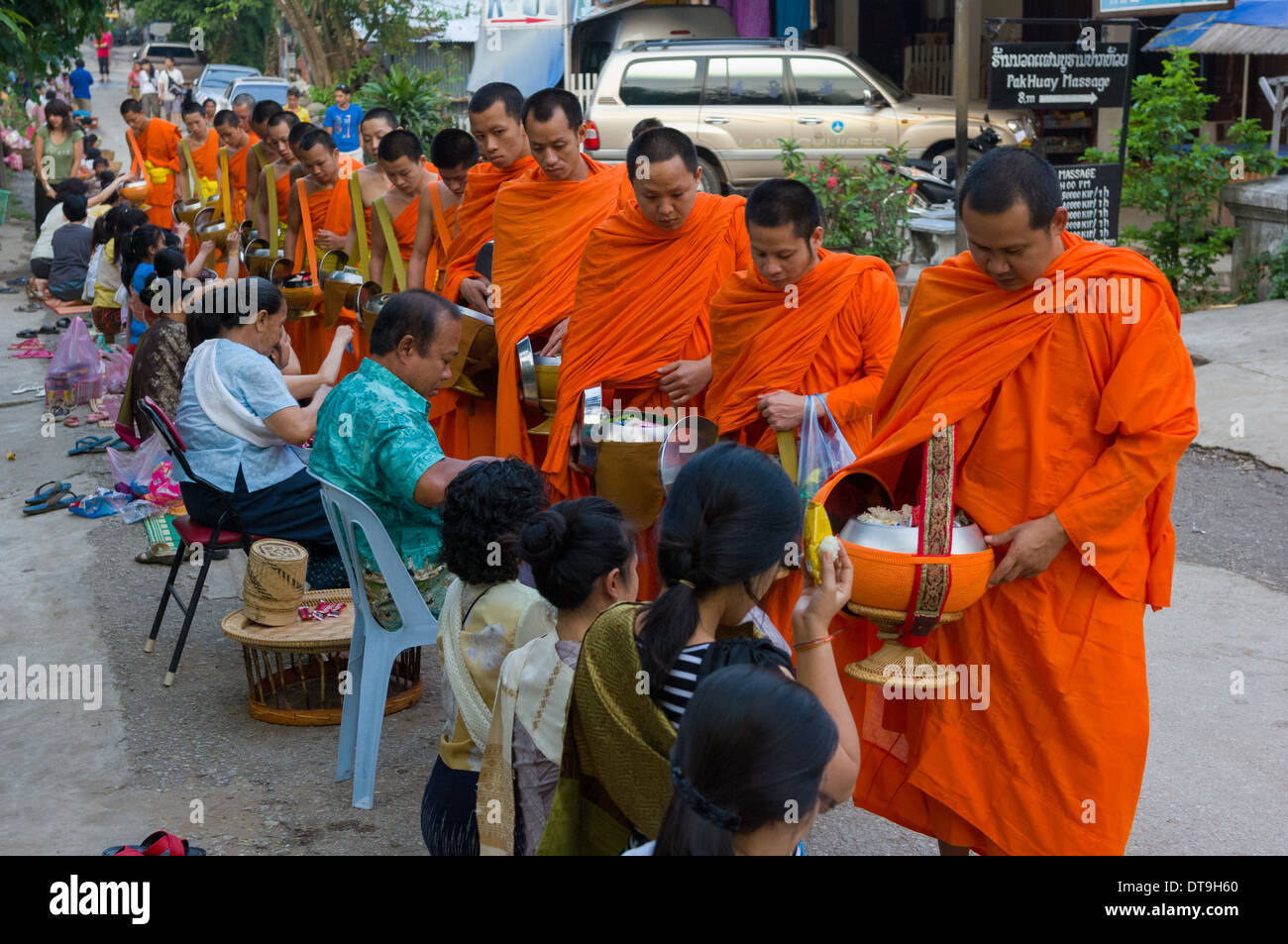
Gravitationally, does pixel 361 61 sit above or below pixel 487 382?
above

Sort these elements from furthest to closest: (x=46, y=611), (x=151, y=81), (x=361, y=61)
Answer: (x=151, y=81)
(x=361, y=61)
(x=46, y=611)

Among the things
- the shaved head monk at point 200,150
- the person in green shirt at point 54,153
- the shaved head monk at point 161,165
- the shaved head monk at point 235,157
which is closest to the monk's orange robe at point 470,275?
the shaved head monk at point 235,157

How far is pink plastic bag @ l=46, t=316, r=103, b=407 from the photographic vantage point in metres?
8.66

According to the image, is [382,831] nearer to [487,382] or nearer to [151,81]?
[487,382]

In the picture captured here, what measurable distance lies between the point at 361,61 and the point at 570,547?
860 inches

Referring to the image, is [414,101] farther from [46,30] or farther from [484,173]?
[484,173]

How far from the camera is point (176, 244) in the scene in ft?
25.9

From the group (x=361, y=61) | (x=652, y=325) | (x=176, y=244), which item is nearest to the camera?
(x=652, y=325)

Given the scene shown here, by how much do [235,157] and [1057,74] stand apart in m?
6.44

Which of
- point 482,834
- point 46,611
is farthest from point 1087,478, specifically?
point 46,611

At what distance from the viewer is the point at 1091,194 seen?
26.7 feet

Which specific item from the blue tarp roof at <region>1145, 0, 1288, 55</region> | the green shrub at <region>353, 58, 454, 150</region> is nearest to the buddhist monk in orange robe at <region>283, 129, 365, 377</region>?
the blue tarp roof at <region>1145, 0, 1288, 55</region>

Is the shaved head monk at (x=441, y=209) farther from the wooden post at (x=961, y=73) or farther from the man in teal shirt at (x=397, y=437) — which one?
the wooden post at (x=961, y=73)

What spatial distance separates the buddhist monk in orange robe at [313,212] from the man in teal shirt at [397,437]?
3.77 m
